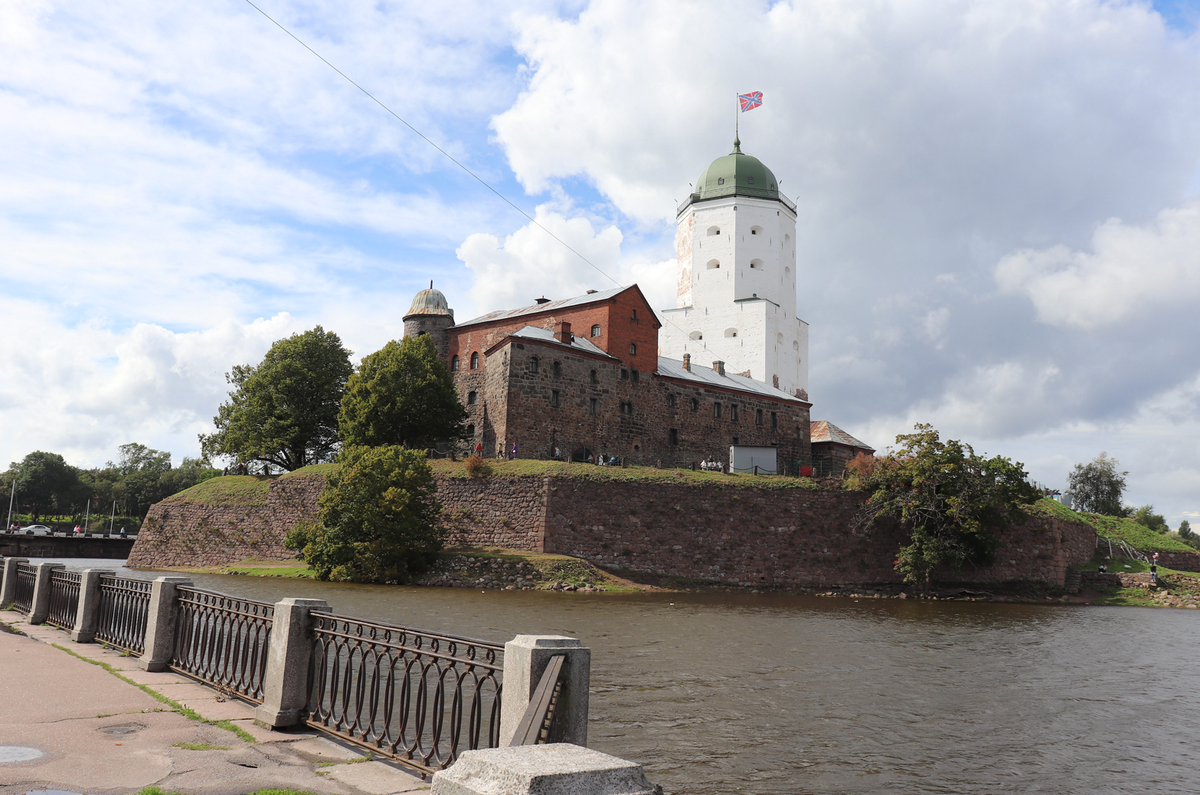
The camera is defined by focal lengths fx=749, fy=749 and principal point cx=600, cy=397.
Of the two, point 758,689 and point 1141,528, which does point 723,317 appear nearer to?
point 1141,528

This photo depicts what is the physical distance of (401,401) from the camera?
142ft

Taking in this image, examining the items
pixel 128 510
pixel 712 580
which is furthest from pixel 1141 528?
pixel 128 510

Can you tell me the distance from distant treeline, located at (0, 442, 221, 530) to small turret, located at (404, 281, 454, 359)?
167ft

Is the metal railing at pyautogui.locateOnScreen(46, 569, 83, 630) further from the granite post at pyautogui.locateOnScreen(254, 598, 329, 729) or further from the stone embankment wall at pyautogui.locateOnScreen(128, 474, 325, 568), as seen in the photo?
the stone embankment wall at pyautogui.locateOnScreen(128, 474, 325, 568)

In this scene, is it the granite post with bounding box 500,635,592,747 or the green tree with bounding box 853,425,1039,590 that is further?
the green tree with bounding box 853,425,1039,590

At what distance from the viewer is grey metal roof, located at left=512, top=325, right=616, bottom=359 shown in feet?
146

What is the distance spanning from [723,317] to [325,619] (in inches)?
2505

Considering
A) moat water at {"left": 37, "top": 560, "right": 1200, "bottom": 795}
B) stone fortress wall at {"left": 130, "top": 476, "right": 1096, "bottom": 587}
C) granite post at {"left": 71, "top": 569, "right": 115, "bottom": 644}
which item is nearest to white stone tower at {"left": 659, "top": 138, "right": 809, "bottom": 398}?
stone fortress wall at {"left": 130, "top": 476, "right": 1096, "bottom": 587}

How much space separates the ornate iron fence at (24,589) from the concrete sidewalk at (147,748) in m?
7.22

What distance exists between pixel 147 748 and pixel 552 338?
4033 centimetres

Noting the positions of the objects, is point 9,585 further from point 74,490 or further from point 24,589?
point 74,490

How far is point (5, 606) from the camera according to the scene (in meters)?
15.4

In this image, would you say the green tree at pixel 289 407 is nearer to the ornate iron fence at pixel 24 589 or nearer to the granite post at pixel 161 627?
the ornate iron fence at pixel 24 589

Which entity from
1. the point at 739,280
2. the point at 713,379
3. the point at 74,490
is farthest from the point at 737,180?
the point at 74,490
